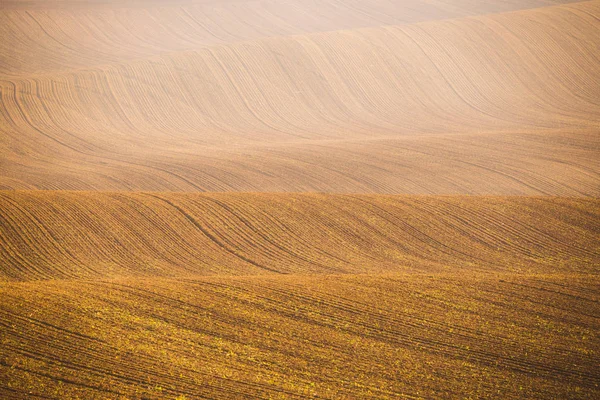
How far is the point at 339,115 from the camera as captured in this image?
121ft

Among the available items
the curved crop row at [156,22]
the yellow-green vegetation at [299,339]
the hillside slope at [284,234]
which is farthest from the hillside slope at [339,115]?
the yellow-green vegetation at [299,339]

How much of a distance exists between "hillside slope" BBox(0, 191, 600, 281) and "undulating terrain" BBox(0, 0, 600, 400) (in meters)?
0.07

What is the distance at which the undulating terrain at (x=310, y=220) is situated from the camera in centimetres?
883

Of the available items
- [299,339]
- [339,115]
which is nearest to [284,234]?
[299,339]

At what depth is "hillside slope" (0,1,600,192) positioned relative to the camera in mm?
25109

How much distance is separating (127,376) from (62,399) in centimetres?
88

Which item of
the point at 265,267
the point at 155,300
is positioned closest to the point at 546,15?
the point at 265,267

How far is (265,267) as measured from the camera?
14.3 meters

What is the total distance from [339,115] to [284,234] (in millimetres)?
22116

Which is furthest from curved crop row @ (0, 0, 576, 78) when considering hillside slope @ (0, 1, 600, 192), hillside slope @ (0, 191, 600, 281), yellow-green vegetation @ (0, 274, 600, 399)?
yellow-green vegetation @ (0, 274, 600, 399)

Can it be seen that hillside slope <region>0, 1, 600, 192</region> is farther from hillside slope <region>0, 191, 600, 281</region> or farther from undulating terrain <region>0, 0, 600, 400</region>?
hillside slope <region>0, 191, 600, 281</region>

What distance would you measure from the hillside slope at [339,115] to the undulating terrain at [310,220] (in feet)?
0.52

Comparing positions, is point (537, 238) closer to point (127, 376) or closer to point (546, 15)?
point (127, 376)

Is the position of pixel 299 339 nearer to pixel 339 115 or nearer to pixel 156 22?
pixel 339 115
